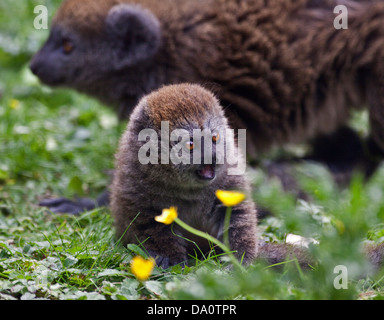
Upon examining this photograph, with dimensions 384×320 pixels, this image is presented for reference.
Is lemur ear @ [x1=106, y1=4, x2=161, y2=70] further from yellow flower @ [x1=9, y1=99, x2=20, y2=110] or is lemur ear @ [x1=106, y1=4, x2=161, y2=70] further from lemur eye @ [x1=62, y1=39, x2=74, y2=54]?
yellow flower @ [x1=9, y1=99, x2=20, y2=110]

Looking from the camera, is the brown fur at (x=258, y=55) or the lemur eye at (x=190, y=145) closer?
the lemur eye at (x=190, y=145)

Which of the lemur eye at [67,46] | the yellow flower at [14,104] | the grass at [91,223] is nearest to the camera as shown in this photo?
the grass at [91,223]

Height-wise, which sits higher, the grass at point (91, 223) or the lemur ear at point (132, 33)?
the lemur ear at point (132, 33)

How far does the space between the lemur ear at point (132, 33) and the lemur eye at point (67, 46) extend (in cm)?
49

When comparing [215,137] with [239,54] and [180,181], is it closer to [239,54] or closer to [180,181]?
[180,181]

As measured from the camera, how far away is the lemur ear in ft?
18.4

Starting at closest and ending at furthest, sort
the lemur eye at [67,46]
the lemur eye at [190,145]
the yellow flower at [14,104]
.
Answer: the lemur eye at [190,145]
the lemur eye at [67,46]
the yellow flower at [14,104]

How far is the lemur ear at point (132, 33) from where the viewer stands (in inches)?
221

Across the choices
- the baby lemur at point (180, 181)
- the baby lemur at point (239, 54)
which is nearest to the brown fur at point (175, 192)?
the baby lemur at point (180, 181)

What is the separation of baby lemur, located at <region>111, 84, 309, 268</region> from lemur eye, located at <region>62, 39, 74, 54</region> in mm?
2241

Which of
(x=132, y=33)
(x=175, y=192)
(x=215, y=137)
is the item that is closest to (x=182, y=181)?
(x=175, y=192)

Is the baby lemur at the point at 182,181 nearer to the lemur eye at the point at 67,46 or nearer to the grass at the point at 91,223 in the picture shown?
the grass at the point at 91,223

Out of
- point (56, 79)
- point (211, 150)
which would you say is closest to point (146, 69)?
point (56, 79)

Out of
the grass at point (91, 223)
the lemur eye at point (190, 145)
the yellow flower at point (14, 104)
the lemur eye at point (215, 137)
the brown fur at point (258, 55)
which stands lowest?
the grass at point (91, 223)
